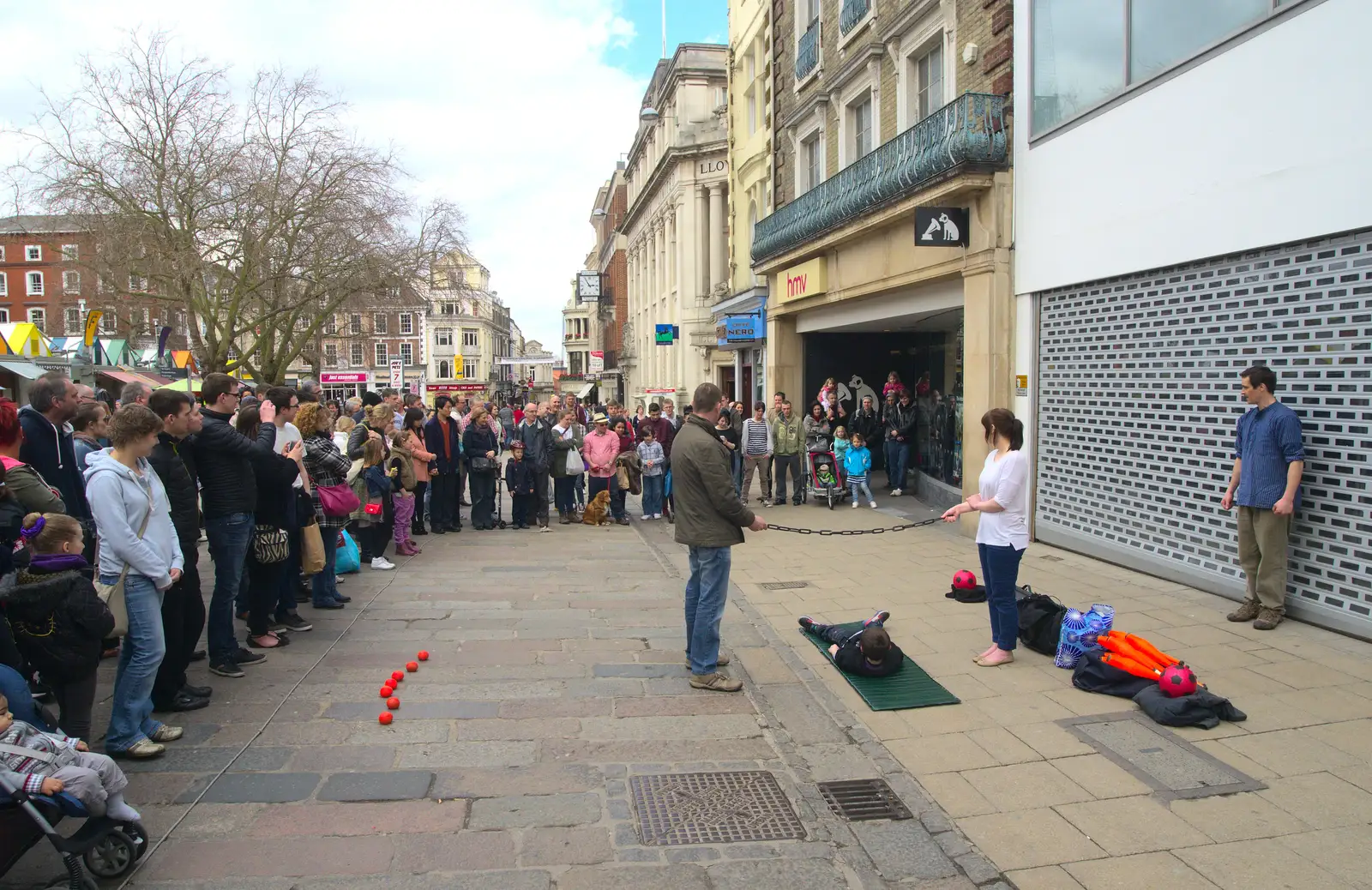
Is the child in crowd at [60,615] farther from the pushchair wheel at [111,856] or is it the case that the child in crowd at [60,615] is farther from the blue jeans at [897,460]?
the blue jeans at [897,460]

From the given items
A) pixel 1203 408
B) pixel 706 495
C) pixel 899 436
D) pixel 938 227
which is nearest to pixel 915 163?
pixel 938 227

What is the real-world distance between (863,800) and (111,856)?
309 cm

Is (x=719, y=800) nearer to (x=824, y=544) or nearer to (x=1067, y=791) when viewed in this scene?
(x=1067, y=791)

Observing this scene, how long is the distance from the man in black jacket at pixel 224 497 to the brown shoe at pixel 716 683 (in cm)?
297

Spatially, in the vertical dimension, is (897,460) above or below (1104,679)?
above

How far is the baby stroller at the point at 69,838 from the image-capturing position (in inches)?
122

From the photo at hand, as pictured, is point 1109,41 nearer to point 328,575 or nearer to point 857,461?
point 857,461

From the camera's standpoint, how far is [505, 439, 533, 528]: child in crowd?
43.5 ft

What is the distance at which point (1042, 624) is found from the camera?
636 cm

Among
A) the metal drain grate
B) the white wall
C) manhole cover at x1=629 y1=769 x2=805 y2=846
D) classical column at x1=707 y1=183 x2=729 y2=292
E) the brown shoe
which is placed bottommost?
the metal drain grate

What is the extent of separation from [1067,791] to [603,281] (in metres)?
67.1

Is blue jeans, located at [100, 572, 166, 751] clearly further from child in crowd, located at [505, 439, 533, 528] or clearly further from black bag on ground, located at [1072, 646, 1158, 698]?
child in crowd, located at [505, 439, 533, 528]

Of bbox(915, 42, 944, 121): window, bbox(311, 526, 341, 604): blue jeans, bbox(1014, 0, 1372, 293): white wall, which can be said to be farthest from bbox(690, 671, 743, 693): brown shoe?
bbox(915, 42, 944, 121): window

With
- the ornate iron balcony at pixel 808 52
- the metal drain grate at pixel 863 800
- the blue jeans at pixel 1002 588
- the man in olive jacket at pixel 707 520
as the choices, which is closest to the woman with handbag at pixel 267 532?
the man in olive jacket at pixel 707 520
